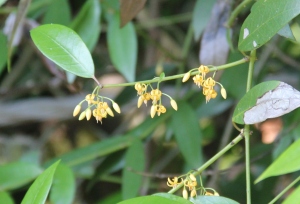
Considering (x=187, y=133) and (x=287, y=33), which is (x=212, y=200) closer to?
(x=287, y=33)

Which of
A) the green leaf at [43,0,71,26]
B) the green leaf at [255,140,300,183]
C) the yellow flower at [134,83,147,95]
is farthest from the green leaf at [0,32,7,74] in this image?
the green leaf at [255,140,300,183]

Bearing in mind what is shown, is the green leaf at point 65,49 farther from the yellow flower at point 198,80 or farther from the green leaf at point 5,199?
the green leaf at point 5,199

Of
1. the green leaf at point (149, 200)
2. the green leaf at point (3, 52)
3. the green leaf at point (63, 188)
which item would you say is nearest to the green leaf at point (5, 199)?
the green leaf at point (63, 188)

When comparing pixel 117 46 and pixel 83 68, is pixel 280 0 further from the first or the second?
pixel 117 46

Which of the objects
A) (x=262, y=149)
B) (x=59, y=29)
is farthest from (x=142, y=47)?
(x=59, y=29)

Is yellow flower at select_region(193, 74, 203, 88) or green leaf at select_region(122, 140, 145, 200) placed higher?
yellow flower at select_region(193, 74, 203, 88)

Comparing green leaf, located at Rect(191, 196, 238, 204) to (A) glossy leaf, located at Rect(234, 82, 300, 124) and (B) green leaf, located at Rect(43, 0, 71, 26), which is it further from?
(B) green leaf, located at Rect(43, 0, 71, 26)
